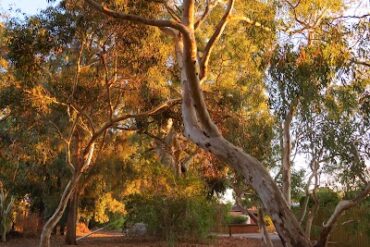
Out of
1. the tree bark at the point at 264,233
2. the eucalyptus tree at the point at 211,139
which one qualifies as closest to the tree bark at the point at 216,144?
the eucalyptus tree at the point at 211,139

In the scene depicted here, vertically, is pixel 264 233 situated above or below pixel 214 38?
below

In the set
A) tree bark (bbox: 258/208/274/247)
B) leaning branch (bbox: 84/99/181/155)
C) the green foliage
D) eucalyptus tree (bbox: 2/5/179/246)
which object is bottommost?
tree bark (bbox: 258/208/274/247)

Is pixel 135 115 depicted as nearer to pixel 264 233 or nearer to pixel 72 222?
pixel 264 233

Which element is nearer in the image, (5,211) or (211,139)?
(211,139)

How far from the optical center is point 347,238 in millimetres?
20750

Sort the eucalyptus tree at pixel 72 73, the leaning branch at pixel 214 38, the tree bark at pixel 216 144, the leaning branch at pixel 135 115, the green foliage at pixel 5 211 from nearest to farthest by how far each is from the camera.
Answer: the tree bark at pixel 216 144 < the leaning branch at pixel 214 38 < the eucalyptus tree at pixel 72 73 < the leaning branch at pixel 135 115 < the green foliage at pixel 5 211

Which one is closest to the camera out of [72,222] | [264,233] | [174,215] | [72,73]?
[264,233]

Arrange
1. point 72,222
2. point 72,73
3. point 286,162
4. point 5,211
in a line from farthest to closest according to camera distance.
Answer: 1. point 5,211
2. point 72,222
3. point 72,73
4. point 286,162

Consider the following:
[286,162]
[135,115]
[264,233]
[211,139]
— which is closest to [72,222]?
[135,115]

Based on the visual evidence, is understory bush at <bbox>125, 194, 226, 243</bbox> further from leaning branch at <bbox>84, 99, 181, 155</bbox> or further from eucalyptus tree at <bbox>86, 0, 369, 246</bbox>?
eucalyptus tree at <bbox>86, 0, 369, 246</bbox>

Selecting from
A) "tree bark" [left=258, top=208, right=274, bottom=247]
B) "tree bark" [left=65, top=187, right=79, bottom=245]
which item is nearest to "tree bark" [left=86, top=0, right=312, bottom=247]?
"tree bark" [left=258, top=208, right=274, bottom=247]

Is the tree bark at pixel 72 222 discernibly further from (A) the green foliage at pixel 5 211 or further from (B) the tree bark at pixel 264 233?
(B) the tree bark at pixel 264 233

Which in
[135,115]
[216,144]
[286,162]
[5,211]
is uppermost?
[135,115]

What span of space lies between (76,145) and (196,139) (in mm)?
11162
